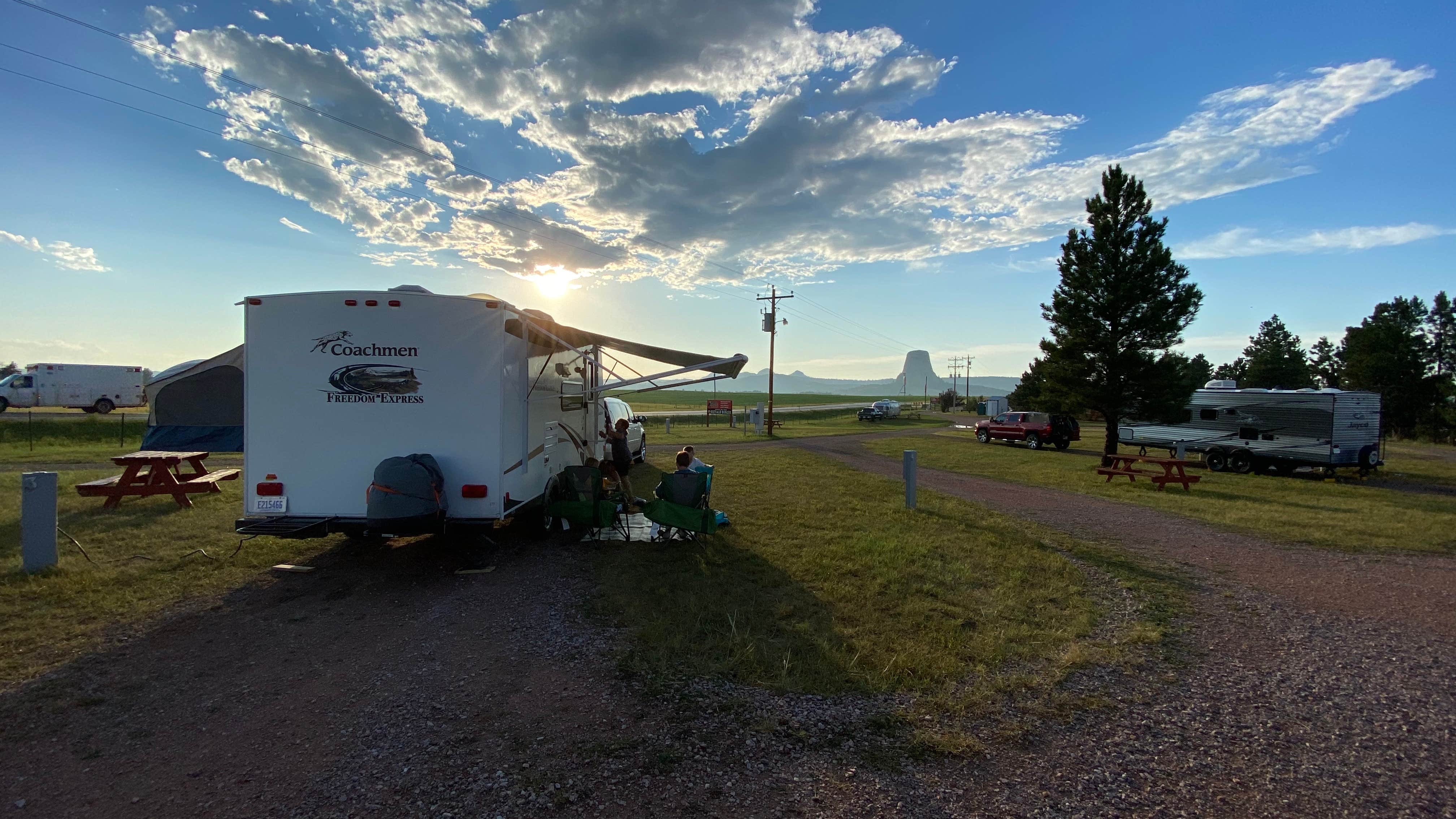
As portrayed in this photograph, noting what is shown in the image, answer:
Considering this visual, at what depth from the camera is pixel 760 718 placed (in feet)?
12.3

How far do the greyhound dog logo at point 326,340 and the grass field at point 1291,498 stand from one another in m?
12.2

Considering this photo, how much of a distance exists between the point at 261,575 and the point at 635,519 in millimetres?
4450

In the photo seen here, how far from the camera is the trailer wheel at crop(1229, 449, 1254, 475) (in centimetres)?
1823

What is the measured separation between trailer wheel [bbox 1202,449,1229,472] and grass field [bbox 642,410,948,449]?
15.4 meters

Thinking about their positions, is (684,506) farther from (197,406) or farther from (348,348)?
(197,406)

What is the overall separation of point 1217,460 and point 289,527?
22580mm

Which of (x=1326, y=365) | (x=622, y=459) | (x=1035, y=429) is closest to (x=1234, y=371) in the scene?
(x=1326, y=365)

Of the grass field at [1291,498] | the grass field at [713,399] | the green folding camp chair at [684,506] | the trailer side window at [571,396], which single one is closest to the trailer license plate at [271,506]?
the trailer side window at [571,396]

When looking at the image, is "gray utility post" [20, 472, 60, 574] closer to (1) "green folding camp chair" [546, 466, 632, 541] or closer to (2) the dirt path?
(1) "green folding camp chair" [546, 466, 632, 541]

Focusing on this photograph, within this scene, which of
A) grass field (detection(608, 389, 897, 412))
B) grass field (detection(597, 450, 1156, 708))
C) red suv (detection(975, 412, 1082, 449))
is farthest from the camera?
grass field (detection(608, 389, 897, 412))

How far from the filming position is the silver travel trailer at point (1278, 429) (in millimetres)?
16375

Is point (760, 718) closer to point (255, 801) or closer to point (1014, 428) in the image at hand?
point (255, 801)

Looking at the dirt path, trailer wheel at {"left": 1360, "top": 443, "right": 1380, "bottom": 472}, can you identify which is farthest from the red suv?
the dirt path

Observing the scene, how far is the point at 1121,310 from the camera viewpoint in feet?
71.5
